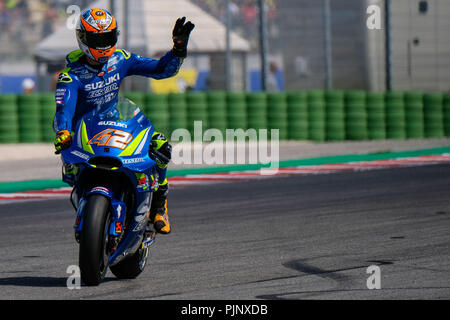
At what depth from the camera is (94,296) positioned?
5.61 m

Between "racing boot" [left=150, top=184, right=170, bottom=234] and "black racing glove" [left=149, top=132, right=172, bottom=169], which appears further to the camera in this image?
"racing boot" [left=150, top=184, right=170, bottom=234]

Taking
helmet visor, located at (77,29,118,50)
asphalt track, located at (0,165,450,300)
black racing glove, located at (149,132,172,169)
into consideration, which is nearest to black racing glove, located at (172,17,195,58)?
helmet visor, located at (77,29,118,50)

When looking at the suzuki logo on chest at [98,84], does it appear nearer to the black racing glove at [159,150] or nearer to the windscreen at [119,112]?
the windscreen at [119,112]

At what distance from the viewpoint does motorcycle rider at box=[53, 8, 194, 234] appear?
19.8ft

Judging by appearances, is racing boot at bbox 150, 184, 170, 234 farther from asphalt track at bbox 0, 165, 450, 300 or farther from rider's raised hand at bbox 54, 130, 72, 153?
rider's raised hand at bbox 54, 130, 72, 153

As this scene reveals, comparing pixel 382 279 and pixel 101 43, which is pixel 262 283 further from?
pixel 101 43

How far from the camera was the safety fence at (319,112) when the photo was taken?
18656 mm

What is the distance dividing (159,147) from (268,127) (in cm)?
1278

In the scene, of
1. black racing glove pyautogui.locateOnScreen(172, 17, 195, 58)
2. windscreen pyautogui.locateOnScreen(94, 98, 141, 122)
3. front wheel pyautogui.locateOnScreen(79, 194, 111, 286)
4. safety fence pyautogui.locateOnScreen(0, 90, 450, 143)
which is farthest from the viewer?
safety fence pyautogui.locateOnScreen(0, 90, 450, 143)

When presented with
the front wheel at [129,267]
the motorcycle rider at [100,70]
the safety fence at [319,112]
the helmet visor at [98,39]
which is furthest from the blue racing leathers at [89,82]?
the safety fence at [319,112]

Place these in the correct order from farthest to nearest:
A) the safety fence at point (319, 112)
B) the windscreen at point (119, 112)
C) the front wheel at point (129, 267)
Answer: the safety fence at point (319, 112) → the front wheel at point (129, 267) → the windscreen at point (119, 112)

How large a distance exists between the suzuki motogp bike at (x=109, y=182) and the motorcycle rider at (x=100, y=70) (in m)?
0.10

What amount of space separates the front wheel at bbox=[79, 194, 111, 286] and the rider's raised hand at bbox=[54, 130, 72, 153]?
375mm
